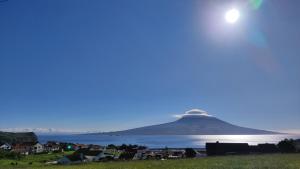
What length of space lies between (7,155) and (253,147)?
223ft

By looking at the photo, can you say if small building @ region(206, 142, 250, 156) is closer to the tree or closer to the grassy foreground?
the tree

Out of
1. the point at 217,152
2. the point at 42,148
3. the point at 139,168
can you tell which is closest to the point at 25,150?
the point at 42,148

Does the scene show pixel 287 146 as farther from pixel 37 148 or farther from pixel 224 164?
Answer: pixel 37 148

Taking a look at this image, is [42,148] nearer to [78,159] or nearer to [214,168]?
[78,159]

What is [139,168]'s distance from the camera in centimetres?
2681

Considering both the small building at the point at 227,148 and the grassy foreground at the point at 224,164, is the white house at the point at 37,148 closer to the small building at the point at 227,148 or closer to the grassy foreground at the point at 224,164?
the small building at the point at 227,148

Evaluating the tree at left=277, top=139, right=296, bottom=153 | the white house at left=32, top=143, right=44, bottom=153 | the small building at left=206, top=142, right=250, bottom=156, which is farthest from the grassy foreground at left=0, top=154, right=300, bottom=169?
the white house at left=32, top=143, right=44, bottom=153

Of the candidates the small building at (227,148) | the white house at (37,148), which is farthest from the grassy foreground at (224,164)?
the white house at (37,148)

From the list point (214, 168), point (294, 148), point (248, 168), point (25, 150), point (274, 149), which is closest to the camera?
point (248, 168)

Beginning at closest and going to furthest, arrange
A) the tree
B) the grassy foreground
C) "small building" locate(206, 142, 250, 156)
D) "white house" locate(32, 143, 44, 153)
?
the grassy foreground < the tree < "small building" locate(206, 142, 250, 156) < "white house" locate(32, 143, 44, 153)

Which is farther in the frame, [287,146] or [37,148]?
[37,148]

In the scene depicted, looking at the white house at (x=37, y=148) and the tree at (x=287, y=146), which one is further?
the white house at (x=37, y=148)

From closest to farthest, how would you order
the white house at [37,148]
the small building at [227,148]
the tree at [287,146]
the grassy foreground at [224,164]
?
1. the grassy foreground at [224,164]
2. the tree at [287,146]
3. the small building at [227,148]
4. the white house at [37,148]

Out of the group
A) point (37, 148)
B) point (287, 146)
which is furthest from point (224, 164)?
point (37, 148)
